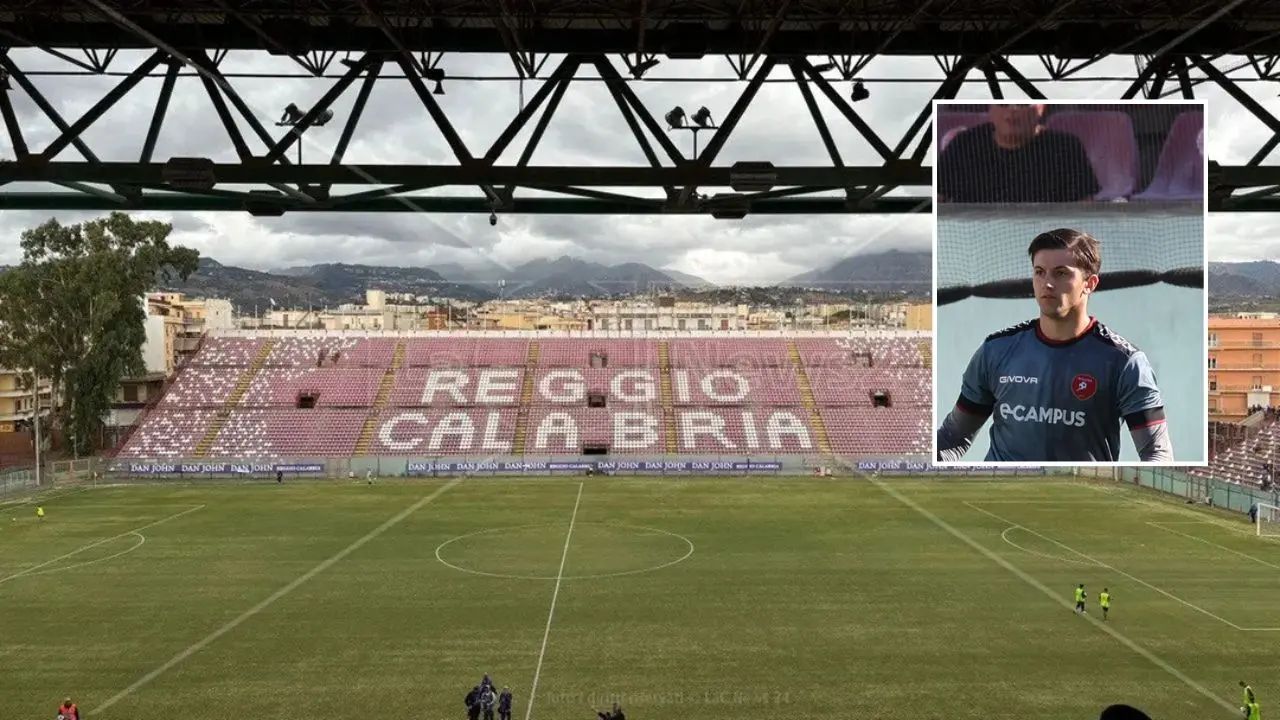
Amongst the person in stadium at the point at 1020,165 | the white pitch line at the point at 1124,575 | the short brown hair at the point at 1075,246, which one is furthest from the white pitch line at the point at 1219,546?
the person in stadium at the point at 1020,165

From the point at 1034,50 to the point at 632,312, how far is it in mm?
70474

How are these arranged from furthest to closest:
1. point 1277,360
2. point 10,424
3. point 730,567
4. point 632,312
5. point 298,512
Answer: point 632,312 → point 10,424 → point 1277,360 → point 298,512 → point 730,567

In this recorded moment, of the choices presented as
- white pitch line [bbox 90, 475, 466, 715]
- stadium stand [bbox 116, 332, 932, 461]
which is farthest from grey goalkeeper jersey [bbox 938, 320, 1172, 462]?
stadium stand [bbox 116, 332, 932, 461]

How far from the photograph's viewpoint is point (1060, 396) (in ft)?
29.3

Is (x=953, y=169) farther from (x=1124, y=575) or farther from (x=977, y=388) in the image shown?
(x=1124, y=575)

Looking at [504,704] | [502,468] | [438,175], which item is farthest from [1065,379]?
[502,468]

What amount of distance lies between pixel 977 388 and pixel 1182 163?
3147 mm

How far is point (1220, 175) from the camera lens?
27.6ft


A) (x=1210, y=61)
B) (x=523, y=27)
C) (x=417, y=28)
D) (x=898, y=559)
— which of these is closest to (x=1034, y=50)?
(x=1210, y=61)

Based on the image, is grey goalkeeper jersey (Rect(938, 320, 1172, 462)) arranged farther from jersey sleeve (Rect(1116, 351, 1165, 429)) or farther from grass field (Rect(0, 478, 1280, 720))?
grass field (Rect(0, 478, 1280, 720))

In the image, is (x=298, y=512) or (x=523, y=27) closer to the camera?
(x=523, y=27)

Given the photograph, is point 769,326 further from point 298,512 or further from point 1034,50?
point 1034,50

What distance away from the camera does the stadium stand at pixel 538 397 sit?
5644 cm

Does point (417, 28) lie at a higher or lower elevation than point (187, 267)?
lower
